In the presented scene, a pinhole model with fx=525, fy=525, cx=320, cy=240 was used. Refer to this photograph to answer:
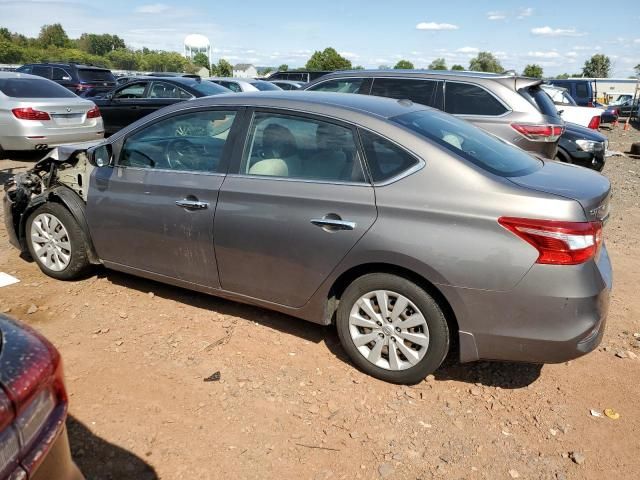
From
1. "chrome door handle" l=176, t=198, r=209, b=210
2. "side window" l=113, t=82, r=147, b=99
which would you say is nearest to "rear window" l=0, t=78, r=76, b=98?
"side window" l=113, t=82, r=147, b=99

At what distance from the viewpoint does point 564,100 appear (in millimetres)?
15070

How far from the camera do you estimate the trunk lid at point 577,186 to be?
9.06 feet

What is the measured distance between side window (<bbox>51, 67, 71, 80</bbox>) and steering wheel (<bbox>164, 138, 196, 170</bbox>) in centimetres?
1418

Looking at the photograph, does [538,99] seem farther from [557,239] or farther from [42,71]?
[42,71]

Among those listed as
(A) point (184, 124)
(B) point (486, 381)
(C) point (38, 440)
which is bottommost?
(B) point (486, 381)

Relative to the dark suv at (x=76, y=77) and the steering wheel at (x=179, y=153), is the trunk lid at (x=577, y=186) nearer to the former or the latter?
the steering wheel at (x=179, y=153)

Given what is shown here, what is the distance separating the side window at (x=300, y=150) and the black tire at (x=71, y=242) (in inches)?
67.0

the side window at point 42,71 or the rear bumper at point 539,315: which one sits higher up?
the side window at point 42,71

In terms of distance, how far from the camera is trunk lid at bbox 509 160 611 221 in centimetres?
276

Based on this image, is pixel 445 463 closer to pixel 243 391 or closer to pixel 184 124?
pixel 243 391

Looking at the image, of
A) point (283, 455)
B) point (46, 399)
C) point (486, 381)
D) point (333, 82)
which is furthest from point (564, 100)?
point (46, 399)

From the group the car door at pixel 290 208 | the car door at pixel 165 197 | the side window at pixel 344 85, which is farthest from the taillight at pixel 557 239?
the side window at pixel 344 85

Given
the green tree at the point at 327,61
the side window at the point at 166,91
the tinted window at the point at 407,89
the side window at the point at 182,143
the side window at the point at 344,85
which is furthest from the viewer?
the green tree at the point at 327,61

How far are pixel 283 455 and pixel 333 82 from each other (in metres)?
5.96
